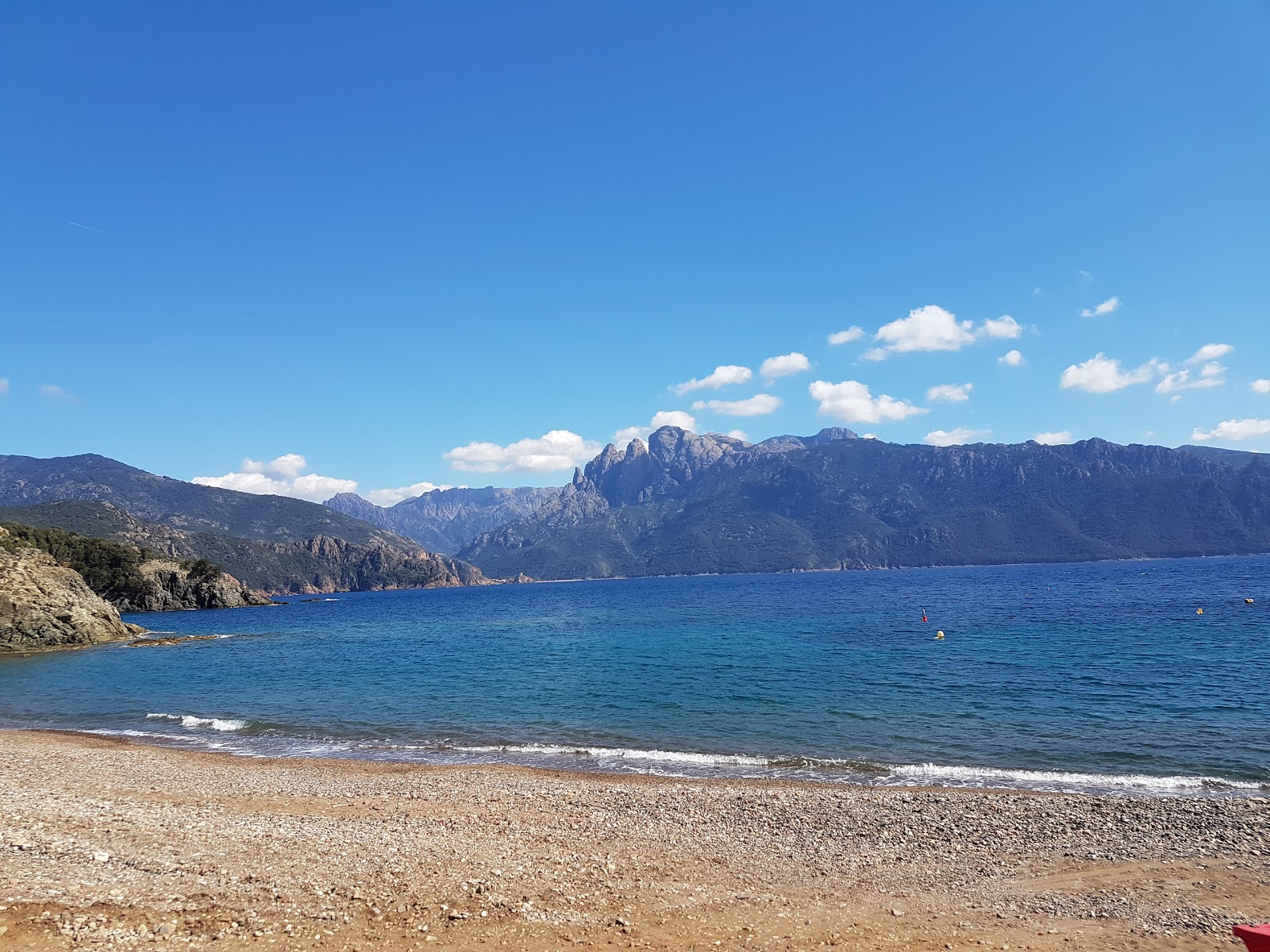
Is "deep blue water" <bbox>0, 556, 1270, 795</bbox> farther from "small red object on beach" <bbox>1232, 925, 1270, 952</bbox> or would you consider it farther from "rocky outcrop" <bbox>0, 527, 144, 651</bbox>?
"small red object on beach" <bbox>1232, 925, 1270, 952</bbox>

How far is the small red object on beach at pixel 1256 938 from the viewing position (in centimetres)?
675

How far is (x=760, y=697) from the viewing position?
115ft

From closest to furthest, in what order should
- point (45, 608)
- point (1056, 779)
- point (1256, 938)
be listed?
point (1256, 938) < point (1056, 779) < point (45, 608)

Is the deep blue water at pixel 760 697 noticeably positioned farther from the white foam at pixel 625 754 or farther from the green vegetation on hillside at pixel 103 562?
the green vegetation on hillside at pixel 103 562

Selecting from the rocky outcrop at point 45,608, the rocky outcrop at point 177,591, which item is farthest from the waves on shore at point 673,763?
the rocky outcrop at point 177,591

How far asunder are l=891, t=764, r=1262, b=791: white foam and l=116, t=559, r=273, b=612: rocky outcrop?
155m

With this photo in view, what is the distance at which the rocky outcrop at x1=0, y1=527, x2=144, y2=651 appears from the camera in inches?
2596

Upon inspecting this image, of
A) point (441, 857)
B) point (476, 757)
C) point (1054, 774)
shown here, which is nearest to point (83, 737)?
point (476, 757)

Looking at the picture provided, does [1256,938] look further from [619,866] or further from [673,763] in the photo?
[673,763]

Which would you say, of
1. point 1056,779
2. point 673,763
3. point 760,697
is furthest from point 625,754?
point 1056,779

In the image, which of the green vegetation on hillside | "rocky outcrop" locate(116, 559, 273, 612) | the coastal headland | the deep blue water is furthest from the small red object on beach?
"rocky outcrop" locate(116, 559, 273, 612)

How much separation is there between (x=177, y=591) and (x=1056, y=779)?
16874 centimetres

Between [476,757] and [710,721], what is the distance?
10210 mm

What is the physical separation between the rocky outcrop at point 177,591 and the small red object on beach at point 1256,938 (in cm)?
16386
